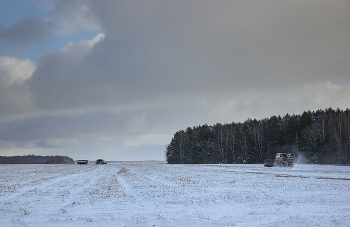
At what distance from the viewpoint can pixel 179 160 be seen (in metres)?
117

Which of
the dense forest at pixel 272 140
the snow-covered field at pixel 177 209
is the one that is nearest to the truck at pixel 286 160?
the dense forest at pixel 272 140

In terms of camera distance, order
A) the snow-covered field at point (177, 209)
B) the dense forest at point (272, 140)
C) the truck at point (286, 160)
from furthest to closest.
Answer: the dense forest at point (272, 140), the truck at point (286, 160), the snow-covered field at point (177, 209)

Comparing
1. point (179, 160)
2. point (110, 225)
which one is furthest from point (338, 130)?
point (110, 225)

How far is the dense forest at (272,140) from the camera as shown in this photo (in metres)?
68.0

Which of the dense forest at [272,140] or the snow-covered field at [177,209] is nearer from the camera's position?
the snow-covered field at [177,209]

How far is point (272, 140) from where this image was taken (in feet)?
297

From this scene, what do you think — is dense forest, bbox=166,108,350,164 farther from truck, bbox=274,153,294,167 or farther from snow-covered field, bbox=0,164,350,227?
snow-covered field, bbox=0,164,350,227

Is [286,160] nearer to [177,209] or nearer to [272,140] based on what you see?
[272,140]

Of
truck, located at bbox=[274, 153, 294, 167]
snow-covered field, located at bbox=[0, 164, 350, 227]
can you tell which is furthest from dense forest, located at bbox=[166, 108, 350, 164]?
snow-covered field, located at bbox=[0, 164, 350, 227]

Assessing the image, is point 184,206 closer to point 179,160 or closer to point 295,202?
point 295,202

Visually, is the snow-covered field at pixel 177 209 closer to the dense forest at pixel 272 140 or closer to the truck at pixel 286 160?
the truck at pixel 286 160

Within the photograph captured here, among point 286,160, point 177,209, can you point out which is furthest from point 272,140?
point 177,209

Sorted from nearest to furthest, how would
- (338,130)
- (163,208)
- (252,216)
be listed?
(252,216)
(163,208)
(338,130)

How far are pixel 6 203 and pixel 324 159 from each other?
69.7 meters
